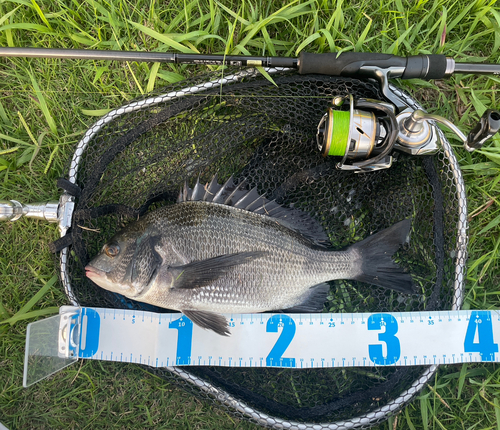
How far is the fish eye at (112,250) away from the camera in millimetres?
2055

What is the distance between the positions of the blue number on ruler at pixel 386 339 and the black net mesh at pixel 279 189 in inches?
5.0

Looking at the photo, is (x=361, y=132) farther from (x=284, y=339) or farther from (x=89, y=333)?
(x=89, y=333)

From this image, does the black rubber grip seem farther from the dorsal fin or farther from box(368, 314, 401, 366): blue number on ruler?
box(368, 314, 401, 366): blue number on ruler

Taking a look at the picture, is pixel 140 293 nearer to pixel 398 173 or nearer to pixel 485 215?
pixel 398 173

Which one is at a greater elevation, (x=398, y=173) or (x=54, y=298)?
(x=398, y=173)

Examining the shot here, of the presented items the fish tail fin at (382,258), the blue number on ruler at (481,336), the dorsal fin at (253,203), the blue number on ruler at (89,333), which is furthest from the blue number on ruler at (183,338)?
the blue number on ruler at (481,336)

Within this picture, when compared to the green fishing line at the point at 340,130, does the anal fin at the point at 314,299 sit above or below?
below

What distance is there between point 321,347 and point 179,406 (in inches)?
44.8

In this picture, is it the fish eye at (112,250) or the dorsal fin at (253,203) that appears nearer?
the fish eye at (112,250)

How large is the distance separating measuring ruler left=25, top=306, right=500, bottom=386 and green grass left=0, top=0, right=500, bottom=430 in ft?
1.05

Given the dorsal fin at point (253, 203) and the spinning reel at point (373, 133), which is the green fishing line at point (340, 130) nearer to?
the spinning reel at point (373, 133)

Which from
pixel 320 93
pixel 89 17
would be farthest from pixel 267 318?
pixel 89 17

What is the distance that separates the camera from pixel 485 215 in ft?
8.19

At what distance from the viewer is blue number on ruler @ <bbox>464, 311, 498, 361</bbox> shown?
2.21 m
